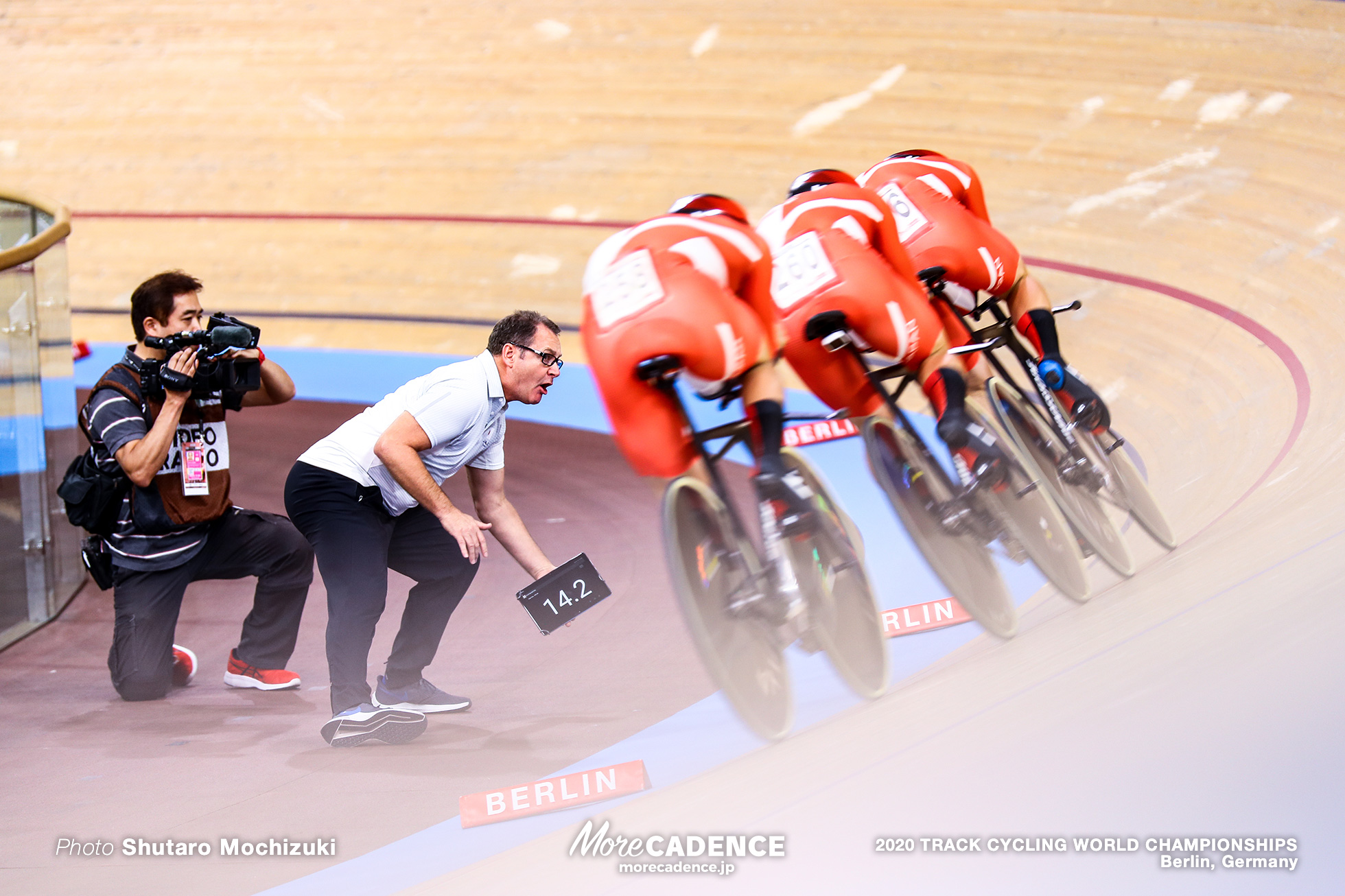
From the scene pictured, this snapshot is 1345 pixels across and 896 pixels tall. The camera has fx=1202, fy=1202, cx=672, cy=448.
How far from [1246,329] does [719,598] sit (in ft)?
9.85

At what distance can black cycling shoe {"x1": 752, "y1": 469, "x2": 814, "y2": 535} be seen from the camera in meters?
2.05

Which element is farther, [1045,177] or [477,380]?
[1045,177]

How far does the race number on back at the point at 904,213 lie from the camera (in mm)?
2758

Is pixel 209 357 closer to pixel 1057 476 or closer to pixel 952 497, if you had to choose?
pixel 952 497

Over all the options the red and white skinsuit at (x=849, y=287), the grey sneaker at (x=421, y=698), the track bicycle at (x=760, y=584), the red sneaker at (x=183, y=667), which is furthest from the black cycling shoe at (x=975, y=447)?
the red sneaker at (x=183, y=667)

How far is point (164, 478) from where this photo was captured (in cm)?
282

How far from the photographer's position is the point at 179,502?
283 centimetres

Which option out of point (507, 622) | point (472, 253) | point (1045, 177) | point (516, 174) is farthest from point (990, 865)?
point (516, 174)

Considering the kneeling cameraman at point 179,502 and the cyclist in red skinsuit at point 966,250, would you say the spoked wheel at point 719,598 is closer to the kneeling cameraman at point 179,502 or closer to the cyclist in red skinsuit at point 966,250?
the cyclist in red skinsuit at point 966,250

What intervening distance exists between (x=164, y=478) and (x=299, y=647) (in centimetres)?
64

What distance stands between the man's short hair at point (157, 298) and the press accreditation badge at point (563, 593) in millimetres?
1132

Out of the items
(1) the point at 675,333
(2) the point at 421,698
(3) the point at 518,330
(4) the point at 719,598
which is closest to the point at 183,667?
(2) the point at 421,698

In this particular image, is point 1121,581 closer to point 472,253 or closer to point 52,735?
point 52,735

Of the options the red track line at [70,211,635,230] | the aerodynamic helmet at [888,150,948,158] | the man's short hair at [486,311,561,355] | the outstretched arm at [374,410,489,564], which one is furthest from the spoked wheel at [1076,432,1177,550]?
the red track line at [70,211,635,230]
